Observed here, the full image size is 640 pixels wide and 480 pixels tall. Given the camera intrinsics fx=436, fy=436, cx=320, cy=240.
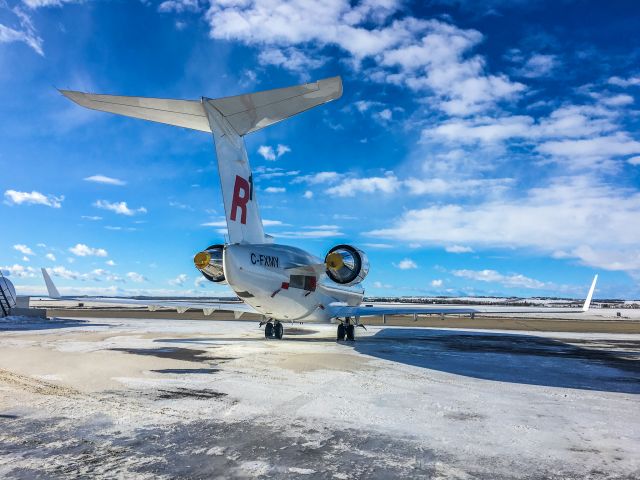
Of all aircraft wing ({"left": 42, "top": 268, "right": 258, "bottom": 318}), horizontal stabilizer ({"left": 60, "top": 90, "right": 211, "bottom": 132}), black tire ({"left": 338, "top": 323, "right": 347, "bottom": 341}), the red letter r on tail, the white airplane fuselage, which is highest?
horizontal stabilizer ({"left": 60, "top": 90, "right": 211, "bottom": 132})

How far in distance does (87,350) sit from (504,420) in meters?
10.7

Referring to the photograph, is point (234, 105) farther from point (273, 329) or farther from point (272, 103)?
point (273, 329)

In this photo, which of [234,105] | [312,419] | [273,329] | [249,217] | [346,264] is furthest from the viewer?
[273,329]

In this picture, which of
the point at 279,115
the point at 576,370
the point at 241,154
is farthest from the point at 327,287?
the point at 576,370

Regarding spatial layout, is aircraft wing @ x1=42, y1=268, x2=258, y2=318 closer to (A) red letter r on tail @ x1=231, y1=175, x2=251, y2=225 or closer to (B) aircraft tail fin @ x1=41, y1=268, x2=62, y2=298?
(B) aircraft tail fin @ x1=41, y1=268, x2=62, y2=298

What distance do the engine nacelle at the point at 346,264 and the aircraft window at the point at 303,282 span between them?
1.29 metres

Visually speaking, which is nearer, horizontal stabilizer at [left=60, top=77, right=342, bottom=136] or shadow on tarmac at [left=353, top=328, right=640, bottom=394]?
shadow on tarmac at [left=353, top=328, right=640, bottom=394]

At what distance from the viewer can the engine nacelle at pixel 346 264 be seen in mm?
13094

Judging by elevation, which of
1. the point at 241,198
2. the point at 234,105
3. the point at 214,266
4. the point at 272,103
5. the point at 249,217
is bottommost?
the point at 214,266

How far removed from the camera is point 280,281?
13.2 meters

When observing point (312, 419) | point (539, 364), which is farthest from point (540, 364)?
point (312, 419)

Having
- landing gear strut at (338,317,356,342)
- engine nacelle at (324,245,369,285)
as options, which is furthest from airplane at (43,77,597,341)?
landing gear strut at (338,317,356,342)

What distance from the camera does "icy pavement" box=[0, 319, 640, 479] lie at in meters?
3.84

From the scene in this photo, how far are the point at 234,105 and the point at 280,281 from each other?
5245 mm
